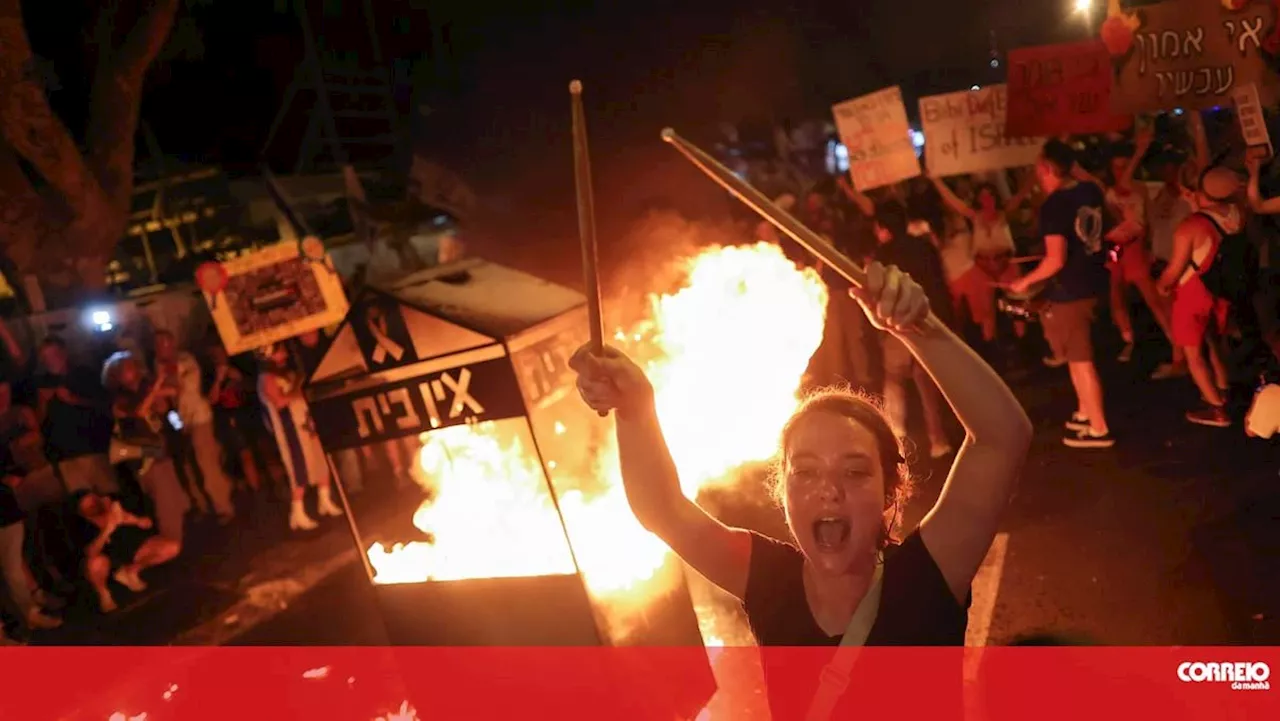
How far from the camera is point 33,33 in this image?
35.3 ft

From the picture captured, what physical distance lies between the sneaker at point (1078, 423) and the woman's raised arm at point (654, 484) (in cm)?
537

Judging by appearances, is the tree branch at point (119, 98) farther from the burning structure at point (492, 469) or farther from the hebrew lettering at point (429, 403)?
the hebrew lettering at point (429, 403)

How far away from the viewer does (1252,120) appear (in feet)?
20.5

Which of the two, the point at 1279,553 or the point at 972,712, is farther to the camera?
the point at 1279,553

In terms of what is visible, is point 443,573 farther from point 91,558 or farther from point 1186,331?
point 1186,331

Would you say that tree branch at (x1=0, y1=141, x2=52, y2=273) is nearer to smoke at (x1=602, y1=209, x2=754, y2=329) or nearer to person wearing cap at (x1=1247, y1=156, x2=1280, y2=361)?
smoke at (x1=602, y1=209, x2=754, y2=329)

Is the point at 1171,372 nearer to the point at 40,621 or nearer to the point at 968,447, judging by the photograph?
the point at 968,447

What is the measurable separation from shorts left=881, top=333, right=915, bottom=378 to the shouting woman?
14.7 feet

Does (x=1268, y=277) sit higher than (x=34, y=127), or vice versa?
(x=34, y=127)

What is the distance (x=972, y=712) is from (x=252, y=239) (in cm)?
1249

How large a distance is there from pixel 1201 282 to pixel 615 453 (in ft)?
15.3

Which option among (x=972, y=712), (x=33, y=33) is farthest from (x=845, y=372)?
(x=33, y=33)

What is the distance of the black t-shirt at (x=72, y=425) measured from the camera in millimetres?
7414

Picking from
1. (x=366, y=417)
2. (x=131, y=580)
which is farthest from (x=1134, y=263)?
(x=131, y=580)
